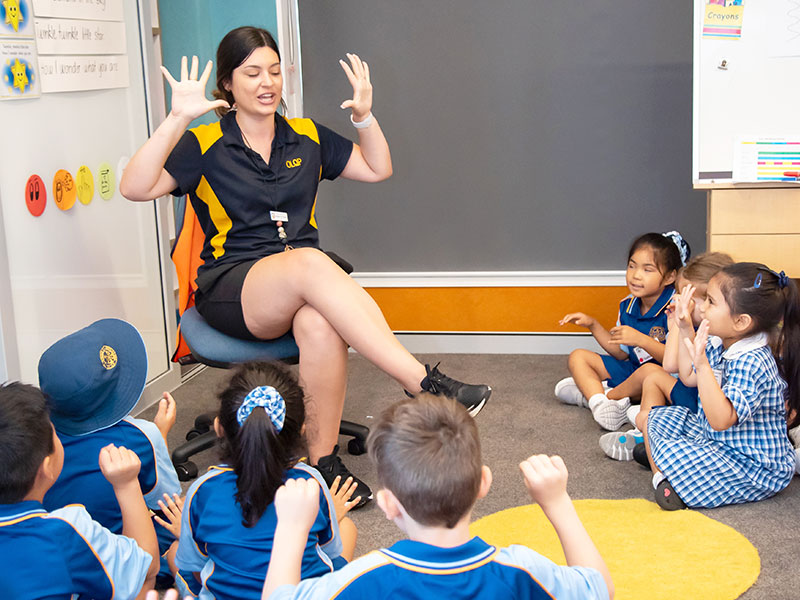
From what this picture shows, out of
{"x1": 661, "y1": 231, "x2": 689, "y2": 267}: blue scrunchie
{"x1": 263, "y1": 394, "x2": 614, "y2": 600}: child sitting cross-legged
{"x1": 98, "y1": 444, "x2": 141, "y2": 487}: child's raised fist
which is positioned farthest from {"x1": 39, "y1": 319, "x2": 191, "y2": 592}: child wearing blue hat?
{"x1": 661, "y1": 231, "x2": 689, "y2": 267}: blue scrunchie

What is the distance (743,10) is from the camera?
2609 millimetres

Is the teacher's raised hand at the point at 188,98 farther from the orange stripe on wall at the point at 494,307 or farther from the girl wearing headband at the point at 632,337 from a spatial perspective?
the orange stripe on wall at the point at 494,307

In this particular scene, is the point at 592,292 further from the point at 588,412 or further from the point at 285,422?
the point at 285,422

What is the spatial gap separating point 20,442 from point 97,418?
13.5 inches

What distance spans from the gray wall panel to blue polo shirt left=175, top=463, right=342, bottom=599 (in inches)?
89.8

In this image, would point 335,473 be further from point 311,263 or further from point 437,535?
point 437,535

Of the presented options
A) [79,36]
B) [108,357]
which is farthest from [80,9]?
[108,357]

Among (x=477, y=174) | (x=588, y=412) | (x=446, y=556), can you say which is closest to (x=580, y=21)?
(x=477, y=174)

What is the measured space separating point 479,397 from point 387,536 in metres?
0.38

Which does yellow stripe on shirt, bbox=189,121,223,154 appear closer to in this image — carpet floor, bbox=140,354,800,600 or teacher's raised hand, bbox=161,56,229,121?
teacher's raised hand, bbox=161,56,229,121

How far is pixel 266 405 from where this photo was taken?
1.28 metres

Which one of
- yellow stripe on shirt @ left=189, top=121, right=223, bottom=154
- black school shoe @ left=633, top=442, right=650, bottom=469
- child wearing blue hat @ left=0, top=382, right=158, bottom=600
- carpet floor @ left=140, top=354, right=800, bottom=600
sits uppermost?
yellow stripe on shirt @ left=189, top=121, right=223, bottom=154

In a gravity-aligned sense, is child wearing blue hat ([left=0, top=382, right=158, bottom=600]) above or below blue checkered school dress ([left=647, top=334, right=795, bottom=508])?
above

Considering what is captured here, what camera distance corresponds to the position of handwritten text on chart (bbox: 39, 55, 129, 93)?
7.61 feet
